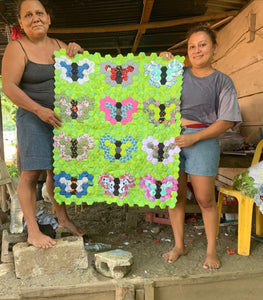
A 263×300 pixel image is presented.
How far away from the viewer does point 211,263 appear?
2117 millimetres

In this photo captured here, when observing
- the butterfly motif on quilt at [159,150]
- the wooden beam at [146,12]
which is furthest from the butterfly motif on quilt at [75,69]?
the wooden beam at [146,12]

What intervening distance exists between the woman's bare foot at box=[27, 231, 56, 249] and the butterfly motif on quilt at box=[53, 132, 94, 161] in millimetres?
583

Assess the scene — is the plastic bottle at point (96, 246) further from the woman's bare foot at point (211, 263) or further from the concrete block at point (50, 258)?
the woman's bare foot at point (211, 263)

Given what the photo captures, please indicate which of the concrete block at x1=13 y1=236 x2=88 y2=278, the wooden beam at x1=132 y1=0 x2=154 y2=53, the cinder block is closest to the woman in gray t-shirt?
the concrete block at x1=13 y1=236 x2=88 y2=278

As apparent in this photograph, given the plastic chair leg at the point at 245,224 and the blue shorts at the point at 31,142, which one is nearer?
the blue shorts at the point at 31,142

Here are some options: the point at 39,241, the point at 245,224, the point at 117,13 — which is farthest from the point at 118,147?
the point at 117,13

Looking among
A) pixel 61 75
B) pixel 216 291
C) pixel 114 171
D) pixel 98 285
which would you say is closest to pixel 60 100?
pixel 61 75

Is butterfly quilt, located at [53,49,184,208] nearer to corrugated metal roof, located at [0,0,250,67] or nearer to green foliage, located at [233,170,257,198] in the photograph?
green foliage, located at [233,170,257,198]

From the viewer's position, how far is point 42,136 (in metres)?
2.13

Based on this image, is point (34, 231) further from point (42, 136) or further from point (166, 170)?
point (166, 170)

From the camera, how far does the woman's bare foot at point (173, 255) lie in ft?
7.26

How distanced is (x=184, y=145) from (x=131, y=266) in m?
0.94

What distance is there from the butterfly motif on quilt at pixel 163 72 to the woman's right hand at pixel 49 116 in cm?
72

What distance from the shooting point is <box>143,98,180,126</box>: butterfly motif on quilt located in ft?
6.91
